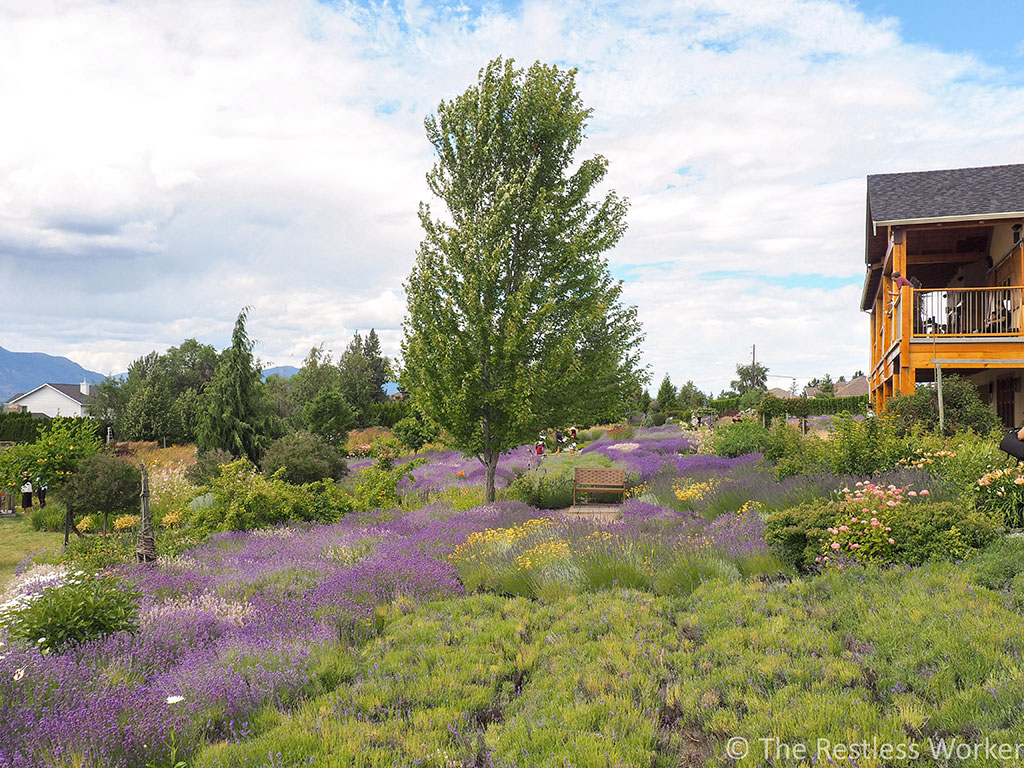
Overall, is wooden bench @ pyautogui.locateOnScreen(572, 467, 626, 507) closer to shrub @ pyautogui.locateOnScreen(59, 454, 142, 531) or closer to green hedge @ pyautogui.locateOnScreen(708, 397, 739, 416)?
shrub @ pyautogui.locateOnScreen(59, 454, 142, 531)

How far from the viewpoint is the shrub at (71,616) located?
181 inches

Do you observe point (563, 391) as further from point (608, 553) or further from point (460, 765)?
point (460, 765)

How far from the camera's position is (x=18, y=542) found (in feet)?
39.1

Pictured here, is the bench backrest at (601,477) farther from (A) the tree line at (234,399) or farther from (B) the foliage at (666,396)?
(B) the foliage at (666,396)

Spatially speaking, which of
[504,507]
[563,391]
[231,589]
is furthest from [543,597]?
[563,391]

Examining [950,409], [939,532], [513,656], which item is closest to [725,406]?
[950,409]

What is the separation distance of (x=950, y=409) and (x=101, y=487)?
17.6 meters

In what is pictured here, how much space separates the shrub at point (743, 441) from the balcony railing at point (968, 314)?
4.39m

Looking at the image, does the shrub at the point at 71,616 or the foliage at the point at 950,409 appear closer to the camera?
the shrub at the point at 71,616

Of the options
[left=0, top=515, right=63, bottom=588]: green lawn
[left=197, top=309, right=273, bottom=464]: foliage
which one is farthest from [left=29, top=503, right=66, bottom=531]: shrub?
[left=197, top=309, right=273, bottom=464]: foliage

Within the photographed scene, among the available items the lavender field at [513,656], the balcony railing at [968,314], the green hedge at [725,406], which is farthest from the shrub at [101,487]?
the green hedge at [725,406]

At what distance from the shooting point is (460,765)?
329cm

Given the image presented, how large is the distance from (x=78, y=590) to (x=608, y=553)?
195 inches

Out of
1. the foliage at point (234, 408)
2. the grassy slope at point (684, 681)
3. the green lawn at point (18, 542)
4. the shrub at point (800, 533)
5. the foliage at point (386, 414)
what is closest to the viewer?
the grassy slope at point (684, 681)
